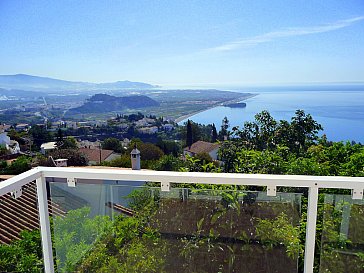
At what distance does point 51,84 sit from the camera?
16750mm

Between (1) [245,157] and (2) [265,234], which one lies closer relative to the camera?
(2) [265,234]

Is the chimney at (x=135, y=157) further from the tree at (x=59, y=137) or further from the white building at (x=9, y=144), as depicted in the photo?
the white building at (x=9, y=144)

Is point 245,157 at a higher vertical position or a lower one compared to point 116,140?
higher

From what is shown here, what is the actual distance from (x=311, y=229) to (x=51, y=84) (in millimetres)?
17343

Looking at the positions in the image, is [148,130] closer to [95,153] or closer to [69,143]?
[95,153]

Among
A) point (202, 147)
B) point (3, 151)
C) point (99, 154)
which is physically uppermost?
point (202, 147)

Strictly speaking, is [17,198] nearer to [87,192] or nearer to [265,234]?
[87,192]

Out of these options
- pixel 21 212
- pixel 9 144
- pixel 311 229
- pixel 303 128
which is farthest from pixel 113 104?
pixel 311 229

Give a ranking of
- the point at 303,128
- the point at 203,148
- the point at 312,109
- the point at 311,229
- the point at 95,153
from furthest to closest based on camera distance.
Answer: the point at 95,153 < the point at 312,109 < the point at 303,128 < the point at 203,148 < the point at 311,229

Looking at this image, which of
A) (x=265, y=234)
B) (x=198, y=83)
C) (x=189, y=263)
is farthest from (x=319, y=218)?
(x=198, y=83)

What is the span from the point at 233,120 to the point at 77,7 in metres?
9.27

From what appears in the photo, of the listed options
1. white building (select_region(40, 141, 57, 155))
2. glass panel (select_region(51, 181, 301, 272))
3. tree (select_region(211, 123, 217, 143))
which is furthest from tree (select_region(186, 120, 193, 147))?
glass panel (select_region(51, 181, 301, 272))

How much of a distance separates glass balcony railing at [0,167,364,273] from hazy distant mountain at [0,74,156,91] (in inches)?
590

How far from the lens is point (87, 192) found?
1.51m
